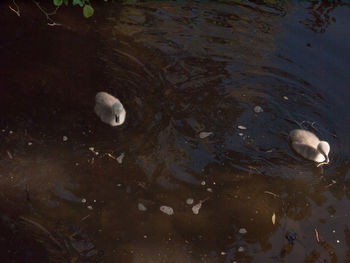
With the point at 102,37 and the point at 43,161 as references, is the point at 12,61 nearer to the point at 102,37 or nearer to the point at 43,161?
the point at 102,37

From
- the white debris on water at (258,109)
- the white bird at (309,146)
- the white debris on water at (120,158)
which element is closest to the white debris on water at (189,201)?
the white debris on water at (120,158)

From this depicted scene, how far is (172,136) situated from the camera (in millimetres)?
4855

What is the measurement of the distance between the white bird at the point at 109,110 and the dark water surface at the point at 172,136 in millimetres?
103

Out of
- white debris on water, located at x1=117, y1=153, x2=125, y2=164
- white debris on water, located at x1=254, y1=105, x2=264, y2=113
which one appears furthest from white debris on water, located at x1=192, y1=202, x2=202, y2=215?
white debris on water, located at x1=254, y1=105, x2=264, y2=113

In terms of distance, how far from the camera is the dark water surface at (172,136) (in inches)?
157

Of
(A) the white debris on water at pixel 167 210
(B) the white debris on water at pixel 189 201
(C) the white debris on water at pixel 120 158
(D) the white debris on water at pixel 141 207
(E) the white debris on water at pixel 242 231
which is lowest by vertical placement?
(D) the white debris on water at pixel 141 207

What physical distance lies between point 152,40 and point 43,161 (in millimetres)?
2536

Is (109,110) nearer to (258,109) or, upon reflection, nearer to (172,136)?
(172,136)

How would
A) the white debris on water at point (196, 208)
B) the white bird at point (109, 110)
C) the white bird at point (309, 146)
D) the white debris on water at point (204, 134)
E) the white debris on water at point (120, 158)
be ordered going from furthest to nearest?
the white debris on water at point (204, 134), the white bird at point (109, 110), the white bird at point (309, 146), the white debris on water at point (120, 158), the white debris on water at point (196, 208)

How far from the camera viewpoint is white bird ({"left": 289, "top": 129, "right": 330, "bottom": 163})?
4.68 meters

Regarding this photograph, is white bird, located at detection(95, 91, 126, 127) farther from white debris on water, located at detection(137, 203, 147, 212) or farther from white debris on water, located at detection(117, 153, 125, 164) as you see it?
white debris on water, located at detection(137, 203, 147, 212)

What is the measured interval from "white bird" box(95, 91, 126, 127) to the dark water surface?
103mm

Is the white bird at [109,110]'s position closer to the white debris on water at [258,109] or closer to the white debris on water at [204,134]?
the white debris on water at [204,134]

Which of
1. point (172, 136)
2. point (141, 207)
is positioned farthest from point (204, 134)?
point (141, 207)
